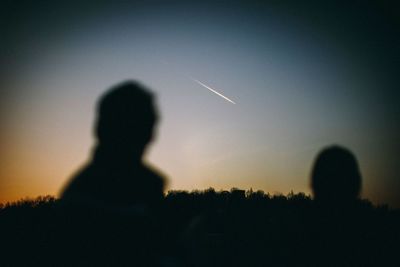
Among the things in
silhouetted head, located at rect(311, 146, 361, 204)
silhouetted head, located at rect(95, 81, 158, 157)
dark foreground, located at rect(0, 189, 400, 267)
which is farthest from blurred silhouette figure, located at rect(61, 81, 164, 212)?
silhouetted head, located at rect(311, 146, 361, 204)

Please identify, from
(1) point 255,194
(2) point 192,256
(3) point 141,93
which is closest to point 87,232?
(2) point 192,256

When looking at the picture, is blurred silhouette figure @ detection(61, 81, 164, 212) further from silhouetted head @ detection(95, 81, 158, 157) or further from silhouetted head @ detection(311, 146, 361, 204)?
silhouetted head @ detection(311, 146, 361, 204)

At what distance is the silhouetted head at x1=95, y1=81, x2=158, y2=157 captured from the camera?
8.27ft

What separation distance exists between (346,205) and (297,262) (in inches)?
33.3

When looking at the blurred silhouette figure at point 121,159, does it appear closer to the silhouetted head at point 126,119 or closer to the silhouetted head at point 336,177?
the silhouetted head at point 126,119

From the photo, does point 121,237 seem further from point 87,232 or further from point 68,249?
point 68,249

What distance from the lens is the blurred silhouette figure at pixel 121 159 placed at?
7.45 feet

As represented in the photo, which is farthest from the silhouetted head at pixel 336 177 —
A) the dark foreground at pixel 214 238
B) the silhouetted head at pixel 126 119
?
the silhouetted head at pixel 126 119

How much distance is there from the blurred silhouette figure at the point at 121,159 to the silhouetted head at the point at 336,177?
1.77 m

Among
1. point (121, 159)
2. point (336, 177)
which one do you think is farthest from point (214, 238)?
point (336, 177)

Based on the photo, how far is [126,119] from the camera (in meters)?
2.53

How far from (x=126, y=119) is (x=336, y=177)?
2263 millimetres

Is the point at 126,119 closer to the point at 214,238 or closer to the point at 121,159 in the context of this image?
the point at 121,159

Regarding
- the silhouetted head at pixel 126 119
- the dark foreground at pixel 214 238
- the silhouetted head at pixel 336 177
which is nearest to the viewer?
the dark foreground at pixel 214 238
